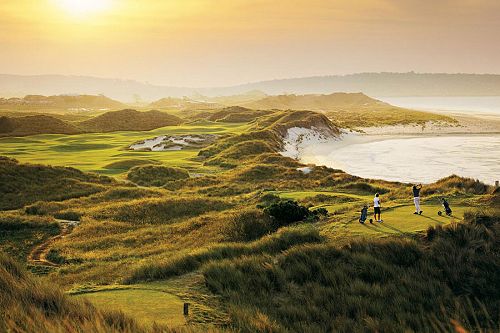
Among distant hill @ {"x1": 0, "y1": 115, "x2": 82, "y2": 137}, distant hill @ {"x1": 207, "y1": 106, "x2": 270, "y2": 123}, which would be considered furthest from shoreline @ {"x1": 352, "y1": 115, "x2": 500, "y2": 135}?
distant hill @ {"x1": 0, "y1": 115, "x2": 82, "y2": 137}

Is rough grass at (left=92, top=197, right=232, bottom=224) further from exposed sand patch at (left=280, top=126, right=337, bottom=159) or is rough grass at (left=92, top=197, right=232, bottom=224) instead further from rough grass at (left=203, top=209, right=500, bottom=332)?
exposed sand patch at (left=280, top=126, right=337, bottom=159)

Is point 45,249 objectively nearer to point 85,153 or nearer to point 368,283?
point 368,283

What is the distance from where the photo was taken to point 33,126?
76.7 m

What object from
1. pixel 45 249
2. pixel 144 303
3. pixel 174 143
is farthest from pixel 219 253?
pixel 174 143

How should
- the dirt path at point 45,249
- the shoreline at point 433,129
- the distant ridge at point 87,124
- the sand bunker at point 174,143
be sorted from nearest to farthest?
the dirt path at point 45,249
the sand bunker at point 174,143
the distant ridge at point 87,124
the shoreline at point 433,129

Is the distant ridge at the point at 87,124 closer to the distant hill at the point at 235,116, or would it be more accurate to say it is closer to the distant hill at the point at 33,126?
the distant hill at the point at 33,126

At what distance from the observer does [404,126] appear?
320 feet

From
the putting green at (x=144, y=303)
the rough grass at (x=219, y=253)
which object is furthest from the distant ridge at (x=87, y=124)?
the putting green at (x=144, y=303)

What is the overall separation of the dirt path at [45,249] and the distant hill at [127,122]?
67.7 metres

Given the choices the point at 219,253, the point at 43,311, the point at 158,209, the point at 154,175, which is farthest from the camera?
the point at 154,175

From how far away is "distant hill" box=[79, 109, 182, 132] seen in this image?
90875 millimetres

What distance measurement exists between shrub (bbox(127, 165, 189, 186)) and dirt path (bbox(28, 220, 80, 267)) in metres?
13.6

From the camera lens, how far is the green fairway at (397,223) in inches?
468

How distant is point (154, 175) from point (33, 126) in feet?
166
